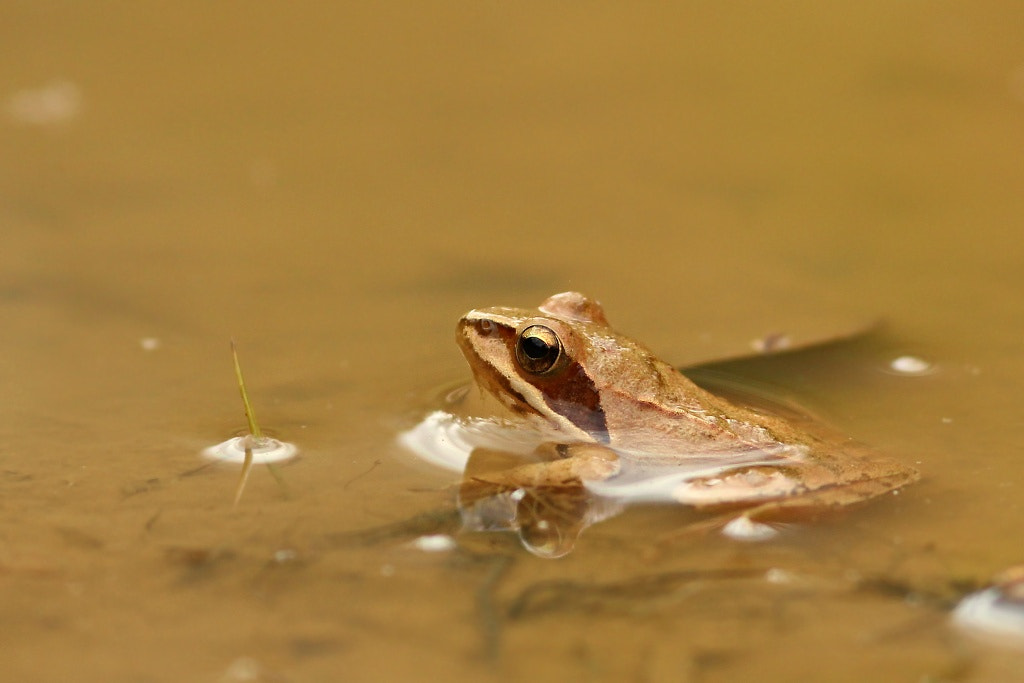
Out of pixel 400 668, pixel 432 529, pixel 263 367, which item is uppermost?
pixel 263 367

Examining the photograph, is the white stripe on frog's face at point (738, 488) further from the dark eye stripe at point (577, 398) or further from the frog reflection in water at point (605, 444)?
the dark eye stripe at point (577, 398)

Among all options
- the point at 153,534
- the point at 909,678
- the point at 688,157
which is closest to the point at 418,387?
the point at 153,534

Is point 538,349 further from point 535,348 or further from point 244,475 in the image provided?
point 244,475

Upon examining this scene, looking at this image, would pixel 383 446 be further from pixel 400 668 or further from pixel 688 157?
pixel 688 157

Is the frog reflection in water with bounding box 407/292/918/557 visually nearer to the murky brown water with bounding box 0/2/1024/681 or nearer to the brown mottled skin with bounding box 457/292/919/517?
the brown mottled skin with bounding box 457/292/919/517

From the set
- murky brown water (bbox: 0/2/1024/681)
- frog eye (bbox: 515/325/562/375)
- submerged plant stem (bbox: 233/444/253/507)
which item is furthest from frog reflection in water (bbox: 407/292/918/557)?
submerged plant stem (bbox: 233/444/253/507)

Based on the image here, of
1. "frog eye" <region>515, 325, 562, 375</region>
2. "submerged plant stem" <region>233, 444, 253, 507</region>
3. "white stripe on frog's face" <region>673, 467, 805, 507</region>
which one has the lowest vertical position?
"white stripe on frog's face" <region>673, 467, 805, 507</region>

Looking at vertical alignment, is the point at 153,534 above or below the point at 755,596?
above
